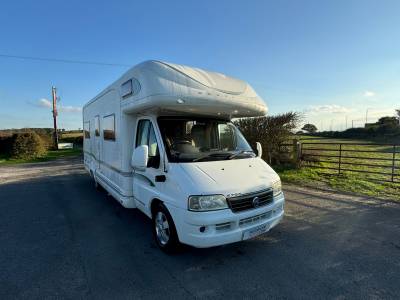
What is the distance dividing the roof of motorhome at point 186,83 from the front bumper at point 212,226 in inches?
70.3

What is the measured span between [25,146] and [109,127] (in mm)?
18450

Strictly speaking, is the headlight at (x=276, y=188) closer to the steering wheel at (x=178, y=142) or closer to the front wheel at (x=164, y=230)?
the steering wheel at (x=178, y=142)

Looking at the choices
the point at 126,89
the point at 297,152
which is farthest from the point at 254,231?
the point at 297,152

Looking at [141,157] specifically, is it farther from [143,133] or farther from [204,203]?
[204,203]

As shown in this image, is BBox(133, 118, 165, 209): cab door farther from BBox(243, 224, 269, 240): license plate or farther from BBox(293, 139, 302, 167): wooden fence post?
BBox(293, 139, 302, 167): wooden fence post

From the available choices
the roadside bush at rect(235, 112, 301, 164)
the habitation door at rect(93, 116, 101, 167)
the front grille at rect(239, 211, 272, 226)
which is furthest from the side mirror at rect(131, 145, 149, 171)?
the roadside bush at rect(235, 112, 301, 164)

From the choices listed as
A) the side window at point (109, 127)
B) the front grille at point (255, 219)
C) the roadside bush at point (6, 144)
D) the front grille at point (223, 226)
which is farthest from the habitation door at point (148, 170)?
the roadside bush at point (6, 144)

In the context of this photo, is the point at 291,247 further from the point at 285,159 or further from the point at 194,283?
the point at 285,159

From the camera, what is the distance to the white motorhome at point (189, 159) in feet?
11.1

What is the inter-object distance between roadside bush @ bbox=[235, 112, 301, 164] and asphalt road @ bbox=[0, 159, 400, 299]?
6.08m

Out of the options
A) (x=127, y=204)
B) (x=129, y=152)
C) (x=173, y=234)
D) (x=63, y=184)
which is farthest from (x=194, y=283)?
(x=63, y=184)

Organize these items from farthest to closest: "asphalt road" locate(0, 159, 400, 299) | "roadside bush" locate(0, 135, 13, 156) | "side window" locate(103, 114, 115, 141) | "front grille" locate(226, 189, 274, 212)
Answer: "roadside bush" locate(0, 135, 13, 156)
"side window" locate(103, 114, 115, 141)
"front grille" locate(226, 189, 274, 212)
"asphalt road" locate(0, 159, 400, 299)

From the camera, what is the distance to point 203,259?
3762 mm

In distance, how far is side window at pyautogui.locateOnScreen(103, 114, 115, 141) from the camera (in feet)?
18.3
